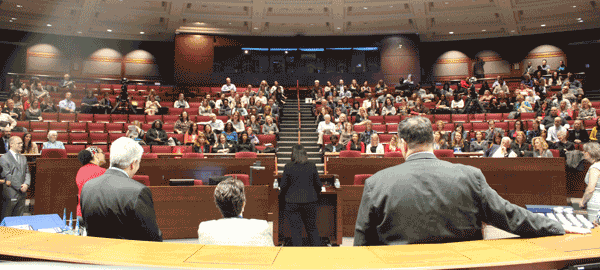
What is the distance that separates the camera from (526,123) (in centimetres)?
768

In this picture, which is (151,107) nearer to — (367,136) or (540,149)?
(367,136)

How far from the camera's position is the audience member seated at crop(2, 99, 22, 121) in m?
7.66

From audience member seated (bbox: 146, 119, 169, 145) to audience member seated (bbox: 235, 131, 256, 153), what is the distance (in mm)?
1496

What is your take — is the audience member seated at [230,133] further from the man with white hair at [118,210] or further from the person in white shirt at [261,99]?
the man with white hair at [118,210]

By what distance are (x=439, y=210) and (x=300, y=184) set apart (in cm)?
225

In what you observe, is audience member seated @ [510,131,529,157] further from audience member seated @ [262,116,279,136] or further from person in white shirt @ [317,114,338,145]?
audience member seated @ [262,116,279,136]

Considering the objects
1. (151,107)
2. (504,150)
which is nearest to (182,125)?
(151,107)

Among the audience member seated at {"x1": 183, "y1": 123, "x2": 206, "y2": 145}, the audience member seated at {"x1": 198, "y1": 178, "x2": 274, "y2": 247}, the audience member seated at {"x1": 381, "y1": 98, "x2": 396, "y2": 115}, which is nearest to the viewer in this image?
the audience member seated at {"x1": 198, "y1": 178, "x2": 274, "y2": 247}

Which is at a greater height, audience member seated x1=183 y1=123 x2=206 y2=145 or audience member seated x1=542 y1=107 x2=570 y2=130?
audience member seated x1=542 y1=107 x2=570 y2=130

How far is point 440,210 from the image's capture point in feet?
4.00

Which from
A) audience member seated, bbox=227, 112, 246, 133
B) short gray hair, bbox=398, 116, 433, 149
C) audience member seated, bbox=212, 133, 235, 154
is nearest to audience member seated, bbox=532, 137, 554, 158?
audience member seated, bbox=212, 133, 235, 154

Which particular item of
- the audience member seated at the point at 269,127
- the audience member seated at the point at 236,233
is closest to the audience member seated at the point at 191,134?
the audience member seated at the point at 269,127

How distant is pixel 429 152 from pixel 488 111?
923 cm

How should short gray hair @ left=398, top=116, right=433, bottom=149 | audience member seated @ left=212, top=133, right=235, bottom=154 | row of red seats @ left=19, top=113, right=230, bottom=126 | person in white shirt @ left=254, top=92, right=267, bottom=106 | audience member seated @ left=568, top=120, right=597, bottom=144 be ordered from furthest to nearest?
person in white shirt @ left=254, top=92, right=267, bottom=106 < row of red seats @ left=19, top=113, right=230, bottom=126 < audience member seated @ left=212, top=133, right=235, bottom=154 < audience member seated @ left=568, top=120, right=597, bottom=144 < short gray hair @ left=398, top=116, right=433, bottom=149
